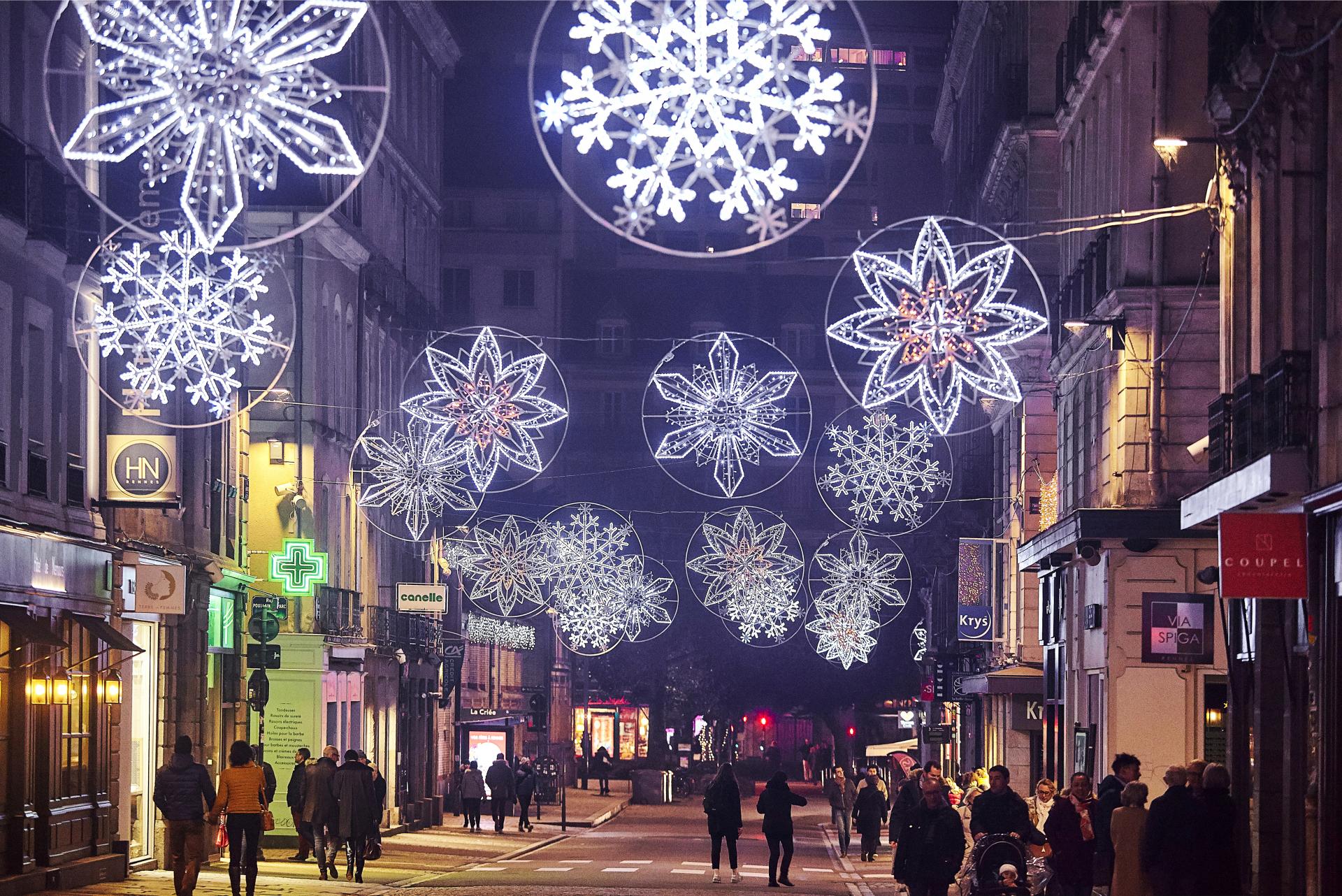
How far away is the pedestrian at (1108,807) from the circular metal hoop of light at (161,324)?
9047 millimetres

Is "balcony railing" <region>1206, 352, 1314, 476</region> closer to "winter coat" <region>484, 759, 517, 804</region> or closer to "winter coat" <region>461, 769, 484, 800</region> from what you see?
"winter coat" <region>484, 759, 517, 804</region>

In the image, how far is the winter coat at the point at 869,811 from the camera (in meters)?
40.3

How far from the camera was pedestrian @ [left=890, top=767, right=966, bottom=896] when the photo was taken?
2044 centimetres

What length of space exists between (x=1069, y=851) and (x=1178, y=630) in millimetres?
9519

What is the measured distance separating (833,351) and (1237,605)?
78.6 m

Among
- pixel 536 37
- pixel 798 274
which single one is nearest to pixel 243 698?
pixel 536 37

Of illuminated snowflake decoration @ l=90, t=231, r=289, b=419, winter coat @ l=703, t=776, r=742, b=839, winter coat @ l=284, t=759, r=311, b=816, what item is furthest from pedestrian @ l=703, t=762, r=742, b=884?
illuminated snowflake decoration @ l=90, t=231, r=289, b=419

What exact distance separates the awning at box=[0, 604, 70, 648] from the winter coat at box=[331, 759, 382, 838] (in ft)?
21.4

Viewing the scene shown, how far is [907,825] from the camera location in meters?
20.9

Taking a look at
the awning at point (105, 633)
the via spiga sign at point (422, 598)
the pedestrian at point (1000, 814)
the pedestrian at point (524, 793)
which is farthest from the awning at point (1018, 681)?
the pedestrian at point (1000, 814)

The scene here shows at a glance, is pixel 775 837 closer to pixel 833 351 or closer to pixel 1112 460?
pixel 1112 460

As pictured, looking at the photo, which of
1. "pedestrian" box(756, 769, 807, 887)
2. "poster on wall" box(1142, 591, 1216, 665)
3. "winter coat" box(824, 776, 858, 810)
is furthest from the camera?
"winter coat" box(824, 776, 858, 810)

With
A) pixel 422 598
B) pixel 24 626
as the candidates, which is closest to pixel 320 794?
pixel 24 626

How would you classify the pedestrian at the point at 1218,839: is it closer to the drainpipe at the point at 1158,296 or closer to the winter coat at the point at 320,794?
the drainpipe at the point at 1158,296
